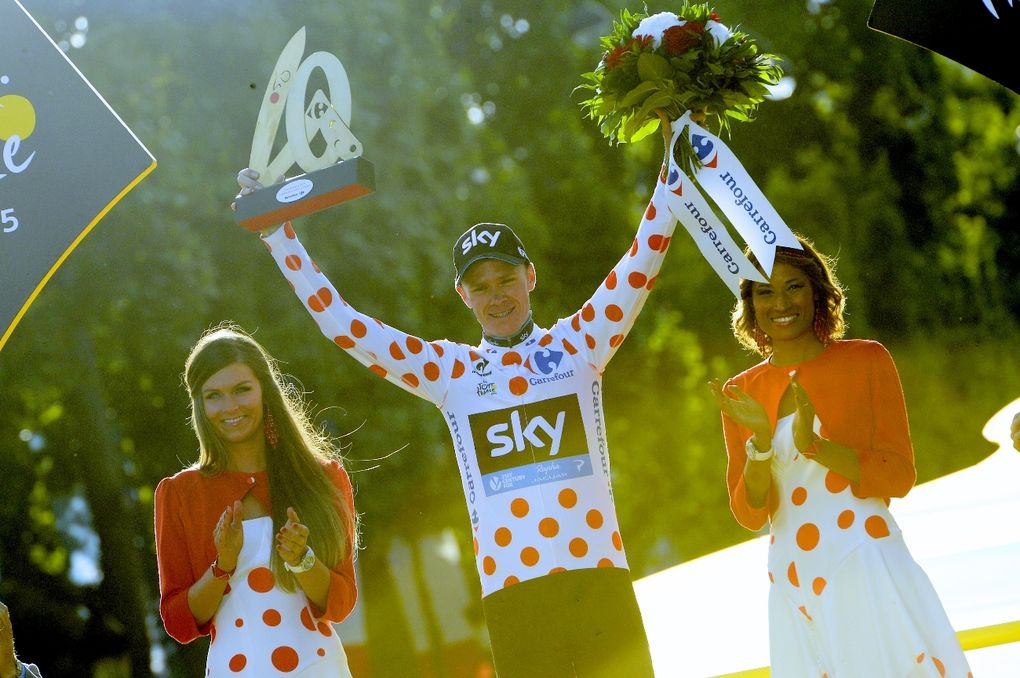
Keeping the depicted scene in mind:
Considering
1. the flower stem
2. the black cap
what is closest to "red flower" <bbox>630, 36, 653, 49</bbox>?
the flower stem

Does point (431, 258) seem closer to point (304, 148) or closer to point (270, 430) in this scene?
point (304, 148)

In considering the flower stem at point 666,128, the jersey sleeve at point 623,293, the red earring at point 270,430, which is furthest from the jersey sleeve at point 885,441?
the red earring at point 270,430

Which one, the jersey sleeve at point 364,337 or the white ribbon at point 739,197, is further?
the jersey sleeve at point 364,337

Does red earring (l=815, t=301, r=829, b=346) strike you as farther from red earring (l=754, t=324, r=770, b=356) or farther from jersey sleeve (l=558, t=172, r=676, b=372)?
jersey sleeve (l=558, t=172, r=676, b=372)

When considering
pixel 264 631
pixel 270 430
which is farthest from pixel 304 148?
pixel 264 631

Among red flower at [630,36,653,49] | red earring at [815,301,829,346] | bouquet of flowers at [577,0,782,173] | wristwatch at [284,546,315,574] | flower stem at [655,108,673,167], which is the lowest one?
wristwatch at [284,546,315,574]

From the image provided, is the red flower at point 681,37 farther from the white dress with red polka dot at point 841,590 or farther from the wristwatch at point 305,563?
the wristwatch at point 305,563

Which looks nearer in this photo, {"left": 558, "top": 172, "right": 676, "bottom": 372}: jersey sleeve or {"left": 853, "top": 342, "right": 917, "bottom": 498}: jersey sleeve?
{"left": 853, "top": 342, "right": 917, "bottom": 498}: jersey sleeve

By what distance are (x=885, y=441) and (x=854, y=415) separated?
0.34 feet

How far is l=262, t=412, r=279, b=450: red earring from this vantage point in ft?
12.0

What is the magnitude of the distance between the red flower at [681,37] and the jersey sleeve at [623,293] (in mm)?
346

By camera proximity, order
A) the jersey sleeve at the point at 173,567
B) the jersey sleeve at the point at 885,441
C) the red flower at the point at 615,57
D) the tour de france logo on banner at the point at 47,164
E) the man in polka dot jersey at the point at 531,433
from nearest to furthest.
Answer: the jersey sleeve at the point at 885,441, the jersey sleeve at the point at 173,567, the man in polka dot jersey at the point at 531,433, the red flower at the point at 615,57, the tour de france logo on banner at the point at 47,164

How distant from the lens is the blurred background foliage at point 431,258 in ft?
29.2

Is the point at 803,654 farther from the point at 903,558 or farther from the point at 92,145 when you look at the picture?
the point at 92,145
